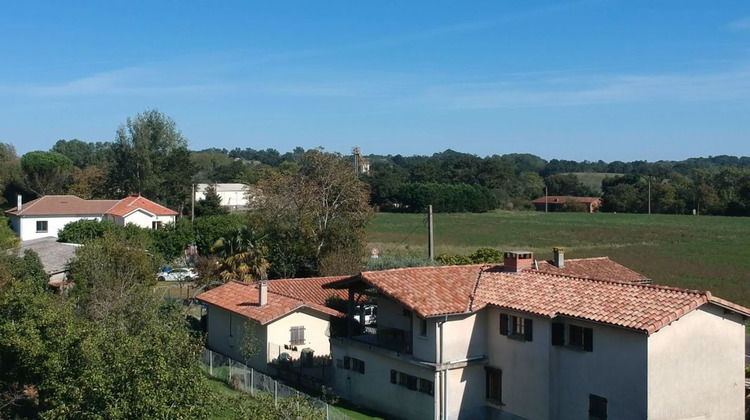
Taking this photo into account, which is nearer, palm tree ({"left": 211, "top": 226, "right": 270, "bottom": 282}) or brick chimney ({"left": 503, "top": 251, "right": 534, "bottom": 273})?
brick chimney ({"left": 503, "top": 251, "right": 534, "bottom": 273})

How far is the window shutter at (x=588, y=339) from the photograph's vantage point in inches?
985

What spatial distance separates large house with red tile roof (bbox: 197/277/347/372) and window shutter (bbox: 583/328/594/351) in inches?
525

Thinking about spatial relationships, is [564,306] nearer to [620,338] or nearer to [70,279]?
[620,338]

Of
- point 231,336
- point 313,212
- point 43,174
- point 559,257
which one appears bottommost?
point 231,336

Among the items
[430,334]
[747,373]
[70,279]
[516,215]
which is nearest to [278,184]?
[70,279]

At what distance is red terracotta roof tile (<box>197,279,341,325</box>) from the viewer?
1369 inches

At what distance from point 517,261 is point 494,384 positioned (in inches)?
204

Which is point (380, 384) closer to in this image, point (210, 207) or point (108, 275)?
point (108, 275)

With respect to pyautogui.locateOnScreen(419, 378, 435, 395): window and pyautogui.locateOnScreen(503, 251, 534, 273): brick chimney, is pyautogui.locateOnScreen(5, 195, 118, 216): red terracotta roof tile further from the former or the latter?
pyautogui.locateOnScreen(419, 378, 435, 395): window

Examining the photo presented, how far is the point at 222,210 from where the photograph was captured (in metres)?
91.6

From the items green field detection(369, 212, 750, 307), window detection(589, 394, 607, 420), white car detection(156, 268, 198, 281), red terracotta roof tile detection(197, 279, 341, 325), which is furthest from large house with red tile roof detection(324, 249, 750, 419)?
white car detection(156, 268, 198, 281)

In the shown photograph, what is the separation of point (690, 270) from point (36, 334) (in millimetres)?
53044

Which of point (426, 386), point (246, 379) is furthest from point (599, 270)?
point (246, 379)

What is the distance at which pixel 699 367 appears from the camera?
24531 mm
